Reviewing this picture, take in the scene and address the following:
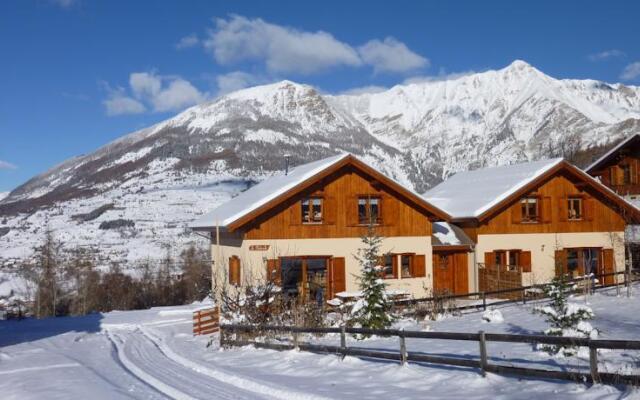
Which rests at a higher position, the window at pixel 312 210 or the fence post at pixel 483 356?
the window at pixel 312 210

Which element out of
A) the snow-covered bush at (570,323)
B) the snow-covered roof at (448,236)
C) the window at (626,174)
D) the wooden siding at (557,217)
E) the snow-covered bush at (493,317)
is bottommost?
the snow-covered bush at (493,317)

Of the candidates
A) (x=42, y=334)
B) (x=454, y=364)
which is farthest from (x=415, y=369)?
(x=42, y=334)

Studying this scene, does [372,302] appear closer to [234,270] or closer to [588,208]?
[234,270]

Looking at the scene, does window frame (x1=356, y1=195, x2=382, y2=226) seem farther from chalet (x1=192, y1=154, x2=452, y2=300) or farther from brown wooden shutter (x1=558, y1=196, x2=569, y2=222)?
brown wooden shutter (x1=558, y1=196, x2=569, y2=222)

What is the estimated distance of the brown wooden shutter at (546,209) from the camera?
3053cm

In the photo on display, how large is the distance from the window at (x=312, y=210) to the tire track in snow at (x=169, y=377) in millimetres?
8623

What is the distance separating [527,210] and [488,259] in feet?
11.2

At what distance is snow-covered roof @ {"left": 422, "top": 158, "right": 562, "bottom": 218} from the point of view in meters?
29.4

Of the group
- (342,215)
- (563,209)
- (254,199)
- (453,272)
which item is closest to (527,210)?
(563,209)

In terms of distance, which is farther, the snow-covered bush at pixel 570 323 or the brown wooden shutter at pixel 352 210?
the brown wooden shutter at pixel 352 210

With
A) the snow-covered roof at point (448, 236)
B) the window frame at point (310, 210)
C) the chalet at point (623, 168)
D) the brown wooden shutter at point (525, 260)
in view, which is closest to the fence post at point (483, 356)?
the window frame at point (310, 210)

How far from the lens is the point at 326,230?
85.8ft

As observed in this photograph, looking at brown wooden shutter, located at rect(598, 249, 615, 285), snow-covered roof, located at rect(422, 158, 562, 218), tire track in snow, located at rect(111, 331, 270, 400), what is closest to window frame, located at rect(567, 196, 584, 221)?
brown wooden shutter, located at rect(598, 249, 615, 285)

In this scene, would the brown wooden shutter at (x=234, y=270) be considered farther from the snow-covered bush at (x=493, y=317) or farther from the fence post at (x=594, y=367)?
the fence post at (x=594, y=367)
